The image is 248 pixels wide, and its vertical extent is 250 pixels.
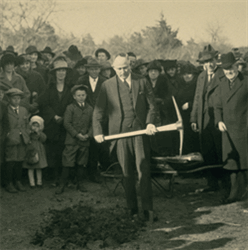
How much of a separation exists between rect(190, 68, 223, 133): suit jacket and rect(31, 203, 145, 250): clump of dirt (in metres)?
2.53

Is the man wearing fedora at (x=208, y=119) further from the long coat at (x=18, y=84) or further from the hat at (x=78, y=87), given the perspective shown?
the long coat at (x=18, y=84)

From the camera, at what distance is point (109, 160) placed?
7.26 meters

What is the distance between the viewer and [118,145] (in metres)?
5.73

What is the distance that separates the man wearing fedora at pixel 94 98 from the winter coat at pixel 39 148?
2.80ft

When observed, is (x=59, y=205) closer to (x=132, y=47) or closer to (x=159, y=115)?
(x=159, y=115)

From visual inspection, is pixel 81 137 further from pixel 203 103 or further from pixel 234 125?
pixel 234 125

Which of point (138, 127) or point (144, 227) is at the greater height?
point (138, 127)

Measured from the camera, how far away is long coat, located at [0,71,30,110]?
23.9ft

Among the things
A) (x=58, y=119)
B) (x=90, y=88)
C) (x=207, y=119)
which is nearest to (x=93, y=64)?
(x=90, y=88)

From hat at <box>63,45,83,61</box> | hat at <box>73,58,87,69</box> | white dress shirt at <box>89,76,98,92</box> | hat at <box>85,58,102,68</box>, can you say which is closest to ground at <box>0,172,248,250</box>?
white dress shirt at <box>89,76,98,92</box>

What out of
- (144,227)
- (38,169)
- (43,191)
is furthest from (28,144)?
(144,227)

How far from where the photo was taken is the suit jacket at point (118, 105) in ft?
18.7

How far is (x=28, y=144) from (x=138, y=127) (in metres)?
2.48

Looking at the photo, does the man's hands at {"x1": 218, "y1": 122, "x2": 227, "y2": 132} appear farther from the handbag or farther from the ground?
the handbag
